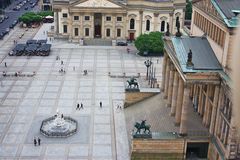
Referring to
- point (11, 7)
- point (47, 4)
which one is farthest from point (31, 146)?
point (11, 7)

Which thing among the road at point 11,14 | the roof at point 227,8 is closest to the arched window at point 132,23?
the road at point 11,14

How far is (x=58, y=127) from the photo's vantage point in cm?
5956

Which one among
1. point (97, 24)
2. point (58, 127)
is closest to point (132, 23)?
point (97, 24)

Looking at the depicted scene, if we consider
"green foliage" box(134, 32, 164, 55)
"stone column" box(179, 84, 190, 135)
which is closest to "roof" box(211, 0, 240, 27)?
"stone column" box(179, 84, 190, 135)

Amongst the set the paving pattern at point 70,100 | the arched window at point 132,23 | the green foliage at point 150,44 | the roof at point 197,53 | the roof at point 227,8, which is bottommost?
the paving pattern at point 70,100

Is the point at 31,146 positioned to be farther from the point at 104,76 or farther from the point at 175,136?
the point at 104,76

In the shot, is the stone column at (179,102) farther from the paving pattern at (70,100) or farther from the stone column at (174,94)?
the paving pattern at (70,100)

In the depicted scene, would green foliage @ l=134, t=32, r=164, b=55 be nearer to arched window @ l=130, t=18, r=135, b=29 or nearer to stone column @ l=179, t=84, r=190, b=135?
arched window @ l=130, t=18, r=135, b=29

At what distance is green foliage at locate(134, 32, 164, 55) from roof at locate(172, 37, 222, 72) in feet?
176

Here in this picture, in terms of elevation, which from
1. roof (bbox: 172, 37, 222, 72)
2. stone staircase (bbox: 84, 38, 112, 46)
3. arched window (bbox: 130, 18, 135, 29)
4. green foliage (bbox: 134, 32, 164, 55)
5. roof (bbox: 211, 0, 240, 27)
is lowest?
stone staircase (bbox: 84, 38, 112, 46)

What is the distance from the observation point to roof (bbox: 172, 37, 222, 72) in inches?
1854

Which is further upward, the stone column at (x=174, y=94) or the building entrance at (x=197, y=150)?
the stone column at (x=174, y=94)

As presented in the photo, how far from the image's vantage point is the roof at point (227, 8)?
44312 mm

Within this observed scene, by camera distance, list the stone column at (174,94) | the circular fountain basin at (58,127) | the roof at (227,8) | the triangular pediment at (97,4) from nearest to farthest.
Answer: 1. the roof at (227,8)
2. the stone column at (174,94)
3. the circular fountain basin at (58,127)
4. the triangular pediment at (97,4)
